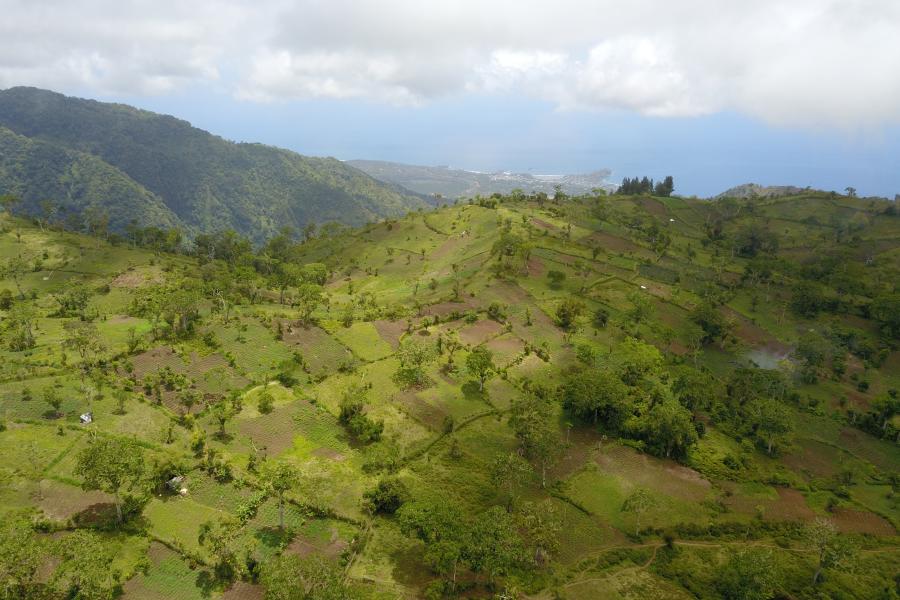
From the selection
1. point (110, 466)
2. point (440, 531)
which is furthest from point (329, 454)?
point (110, 466)

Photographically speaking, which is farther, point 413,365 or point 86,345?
point 413,365

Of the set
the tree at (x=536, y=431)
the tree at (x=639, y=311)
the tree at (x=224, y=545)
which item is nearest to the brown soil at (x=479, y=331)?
the tree at (x=536, y=431)

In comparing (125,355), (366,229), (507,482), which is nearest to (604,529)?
(507,482)

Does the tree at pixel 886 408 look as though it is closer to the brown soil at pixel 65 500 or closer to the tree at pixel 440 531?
the tree at pixel 440 531

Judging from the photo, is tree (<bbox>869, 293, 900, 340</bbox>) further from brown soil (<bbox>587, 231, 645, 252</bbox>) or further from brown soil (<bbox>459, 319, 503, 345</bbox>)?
brown soil (<bbox>459, 319, 503, 345</bbox>)

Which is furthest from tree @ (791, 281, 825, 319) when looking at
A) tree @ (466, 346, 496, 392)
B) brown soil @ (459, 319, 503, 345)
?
tree @ (466, 346, 496, 392)

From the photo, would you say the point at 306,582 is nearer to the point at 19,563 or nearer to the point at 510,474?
the point at 19,563
